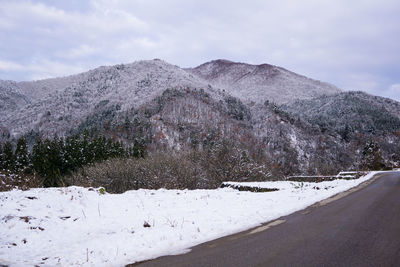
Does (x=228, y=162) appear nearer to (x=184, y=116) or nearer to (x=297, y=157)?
(x=297, y=157)

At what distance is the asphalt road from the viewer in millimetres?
4352

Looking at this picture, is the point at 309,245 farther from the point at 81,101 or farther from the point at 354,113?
the point at 81,101

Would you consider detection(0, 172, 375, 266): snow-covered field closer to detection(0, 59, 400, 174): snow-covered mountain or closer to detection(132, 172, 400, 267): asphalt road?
detection(132, 172, 400, 267): asphalt road

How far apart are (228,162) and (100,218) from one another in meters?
25.1

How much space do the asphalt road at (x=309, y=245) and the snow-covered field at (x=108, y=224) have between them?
1.81 ft

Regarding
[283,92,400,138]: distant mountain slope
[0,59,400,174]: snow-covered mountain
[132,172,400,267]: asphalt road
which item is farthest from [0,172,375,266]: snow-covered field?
[283,92,400,138]: distant mountain slope

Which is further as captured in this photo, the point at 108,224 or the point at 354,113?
the point at 354,113

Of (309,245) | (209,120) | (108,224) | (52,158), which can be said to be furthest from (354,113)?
(108,224)

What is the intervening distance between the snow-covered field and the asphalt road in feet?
1.81

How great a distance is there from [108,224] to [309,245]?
4.90m

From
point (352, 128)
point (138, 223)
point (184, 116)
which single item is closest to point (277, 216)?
point (138, 223)

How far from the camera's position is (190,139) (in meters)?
113

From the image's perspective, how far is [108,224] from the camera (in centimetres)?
703

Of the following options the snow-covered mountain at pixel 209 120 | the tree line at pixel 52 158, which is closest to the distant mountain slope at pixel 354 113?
the snow-covered mountain at pixel 209 120
